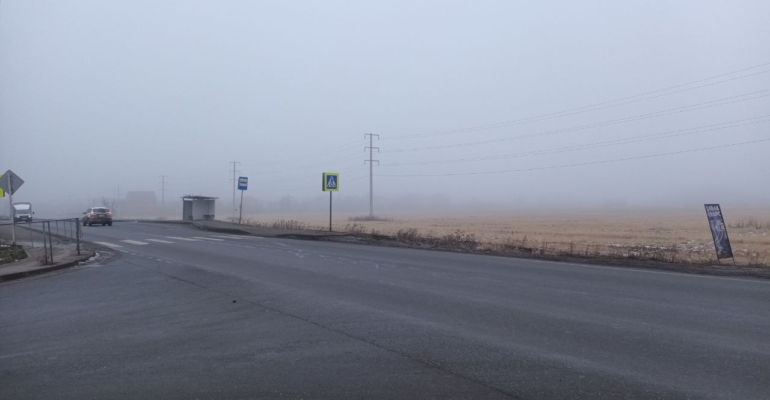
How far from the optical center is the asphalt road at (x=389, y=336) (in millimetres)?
6391

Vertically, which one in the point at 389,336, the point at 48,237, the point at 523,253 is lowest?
the point at 389,336

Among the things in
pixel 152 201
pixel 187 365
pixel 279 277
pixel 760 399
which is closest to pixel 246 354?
pixel 187 365

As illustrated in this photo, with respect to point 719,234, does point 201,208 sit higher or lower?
higher

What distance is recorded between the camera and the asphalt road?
21.0ft

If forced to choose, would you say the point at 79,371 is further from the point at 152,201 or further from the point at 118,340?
the point at 152,201

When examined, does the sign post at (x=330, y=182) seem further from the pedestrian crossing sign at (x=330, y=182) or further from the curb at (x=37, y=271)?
the curb at (x=37, y=271)

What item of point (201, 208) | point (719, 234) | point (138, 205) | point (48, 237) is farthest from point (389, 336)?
point (138, 205)

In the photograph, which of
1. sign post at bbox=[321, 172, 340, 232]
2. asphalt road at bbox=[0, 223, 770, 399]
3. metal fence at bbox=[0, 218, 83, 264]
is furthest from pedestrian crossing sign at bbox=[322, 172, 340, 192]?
asphalt road at bbox=[0, 223, 770, 399]

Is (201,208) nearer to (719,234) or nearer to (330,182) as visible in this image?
(330,182)

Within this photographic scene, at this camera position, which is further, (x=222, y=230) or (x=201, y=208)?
(x=201, y=208)

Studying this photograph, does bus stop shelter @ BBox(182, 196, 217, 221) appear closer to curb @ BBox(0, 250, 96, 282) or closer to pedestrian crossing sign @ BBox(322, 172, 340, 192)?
pedestrian crossing sign @ BBox(322, 172, 340, 192)

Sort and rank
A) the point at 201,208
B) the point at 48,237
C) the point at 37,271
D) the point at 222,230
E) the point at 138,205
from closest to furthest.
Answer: the point at 37,271
the point at 48,237
the point at 222,230
the point at 201,208
the point at 138,205

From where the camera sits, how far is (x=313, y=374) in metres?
6.80

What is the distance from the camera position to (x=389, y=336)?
8484mm
